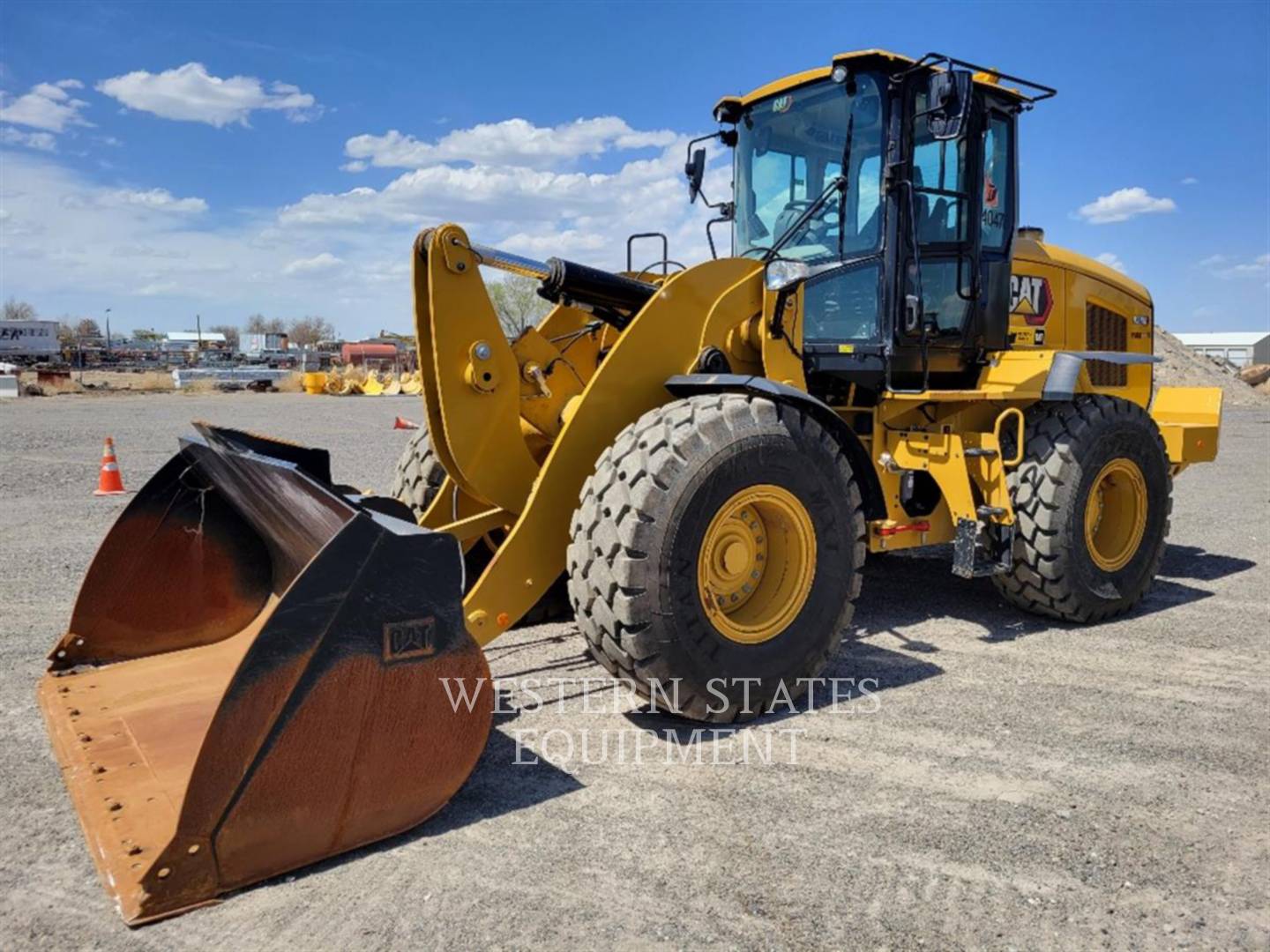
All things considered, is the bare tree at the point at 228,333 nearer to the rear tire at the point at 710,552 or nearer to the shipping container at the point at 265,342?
the shipping container at the point at 265,342

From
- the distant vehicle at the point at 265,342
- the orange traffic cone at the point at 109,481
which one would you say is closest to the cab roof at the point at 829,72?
the orange traffic cone at the point at 109,481

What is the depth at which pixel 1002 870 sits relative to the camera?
9.37 feet

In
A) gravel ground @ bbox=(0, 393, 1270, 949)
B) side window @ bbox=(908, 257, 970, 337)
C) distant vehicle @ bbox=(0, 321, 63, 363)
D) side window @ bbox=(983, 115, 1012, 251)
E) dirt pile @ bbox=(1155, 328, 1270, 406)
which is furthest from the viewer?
distant vehicle @ bbox=(0, 321, 63, 363)

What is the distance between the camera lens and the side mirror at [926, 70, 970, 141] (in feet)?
14.8

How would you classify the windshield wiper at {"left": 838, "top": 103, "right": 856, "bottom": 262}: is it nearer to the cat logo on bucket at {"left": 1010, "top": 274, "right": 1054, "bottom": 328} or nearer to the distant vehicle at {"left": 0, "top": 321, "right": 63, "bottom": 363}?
the cat logo on bucket at {"left": 1010, "top": 274, "right": 1054, "bottom": 328}

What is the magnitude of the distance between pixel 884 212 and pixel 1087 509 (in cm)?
203

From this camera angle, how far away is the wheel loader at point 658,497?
2.84 meters

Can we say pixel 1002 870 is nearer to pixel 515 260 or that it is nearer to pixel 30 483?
pixel 515 260

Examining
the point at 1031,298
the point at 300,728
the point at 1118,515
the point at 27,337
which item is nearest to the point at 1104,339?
the point at 1031,298

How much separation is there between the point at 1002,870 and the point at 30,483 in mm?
10711

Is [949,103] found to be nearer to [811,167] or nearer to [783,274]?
[811,167]

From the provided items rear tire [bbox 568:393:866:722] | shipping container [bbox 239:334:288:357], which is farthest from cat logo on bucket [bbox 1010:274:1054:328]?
shipping container [bbox 239:334:288:357]

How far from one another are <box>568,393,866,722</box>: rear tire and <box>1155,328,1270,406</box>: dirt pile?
1233 inches

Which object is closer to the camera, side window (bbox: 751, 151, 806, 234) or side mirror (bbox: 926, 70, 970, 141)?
side mirror (bbox: 926, 70, 970, 141)
